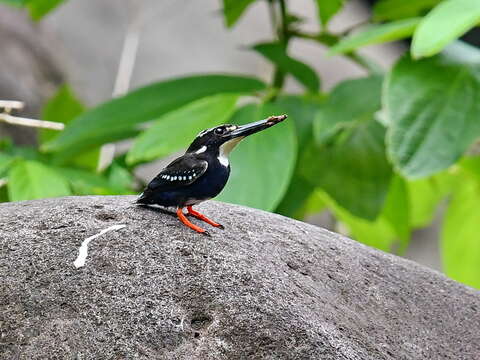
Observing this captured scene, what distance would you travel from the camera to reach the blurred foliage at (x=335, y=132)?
2184 mm

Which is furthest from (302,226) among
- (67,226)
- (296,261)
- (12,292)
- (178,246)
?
(12,292)

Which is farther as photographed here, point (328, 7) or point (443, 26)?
point (328, 7)

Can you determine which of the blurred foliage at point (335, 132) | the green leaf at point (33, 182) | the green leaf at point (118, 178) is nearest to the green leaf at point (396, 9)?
the blurred foliage at point (335, 132)

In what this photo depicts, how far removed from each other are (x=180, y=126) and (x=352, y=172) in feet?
1.82

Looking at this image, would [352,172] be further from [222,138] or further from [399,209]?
[222,138]

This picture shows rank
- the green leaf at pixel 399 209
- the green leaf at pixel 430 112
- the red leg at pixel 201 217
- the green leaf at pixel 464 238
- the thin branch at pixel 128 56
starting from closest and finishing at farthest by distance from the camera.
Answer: the red leg at pixel 201 217, the green leaf at pixel 430 112, the green leaf at pixel 464 238, the green leaf at pixel 399 209, the thin branch at pixel 128 56

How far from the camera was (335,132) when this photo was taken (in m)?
2.46

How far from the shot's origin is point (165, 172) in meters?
1.51

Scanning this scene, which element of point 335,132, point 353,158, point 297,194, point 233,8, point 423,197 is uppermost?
point 233,8

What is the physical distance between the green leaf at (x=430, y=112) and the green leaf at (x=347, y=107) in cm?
17

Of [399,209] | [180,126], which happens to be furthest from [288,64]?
[399,209]

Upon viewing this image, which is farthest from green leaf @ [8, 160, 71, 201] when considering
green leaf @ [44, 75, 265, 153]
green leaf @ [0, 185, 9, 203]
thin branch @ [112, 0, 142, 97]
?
thin branch @ [112, 0, 142, 97]

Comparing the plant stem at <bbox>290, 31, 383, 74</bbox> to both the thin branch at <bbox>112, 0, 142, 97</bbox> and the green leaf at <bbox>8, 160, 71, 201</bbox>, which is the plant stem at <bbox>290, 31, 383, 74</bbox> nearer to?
the green leaf at <bbox>8, 160, 71, 201</bbox>

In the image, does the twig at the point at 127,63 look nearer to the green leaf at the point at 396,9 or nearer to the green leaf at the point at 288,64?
the green leaf at the point at 288,64
